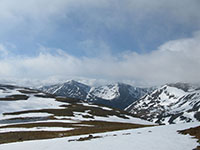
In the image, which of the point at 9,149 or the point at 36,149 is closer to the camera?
the point at 36,149

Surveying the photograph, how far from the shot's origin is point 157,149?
19.3 metres

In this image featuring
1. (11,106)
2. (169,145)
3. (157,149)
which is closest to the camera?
(157,149)

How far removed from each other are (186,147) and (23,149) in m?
18.5

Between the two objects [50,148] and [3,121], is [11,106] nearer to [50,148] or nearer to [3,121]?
[3,121]

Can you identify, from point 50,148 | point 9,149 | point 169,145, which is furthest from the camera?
point 9,149

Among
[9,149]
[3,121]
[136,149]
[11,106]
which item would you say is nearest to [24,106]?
[11,106]

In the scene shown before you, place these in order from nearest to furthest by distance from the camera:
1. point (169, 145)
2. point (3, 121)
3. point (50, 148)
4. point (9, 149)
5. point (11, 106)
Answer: point (169, 145)
point (50, 148)
point (9, 149)
point (3, 121)
point (11, 106)

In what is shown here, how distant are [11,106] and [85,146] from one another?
122935 mm

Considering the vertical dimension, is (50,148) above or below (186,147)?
below

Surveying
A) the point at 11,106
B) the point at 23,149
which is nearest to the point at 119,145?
the point at 23,149

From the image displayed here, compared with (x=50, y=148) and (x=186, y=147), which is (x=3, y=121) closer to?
(x=50, y=148)

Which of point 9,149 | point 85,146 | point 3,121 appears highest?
point 85,146

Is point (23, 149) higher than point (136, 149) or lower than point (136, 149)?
lower

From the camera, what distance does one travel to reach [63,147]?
22.1 meters
